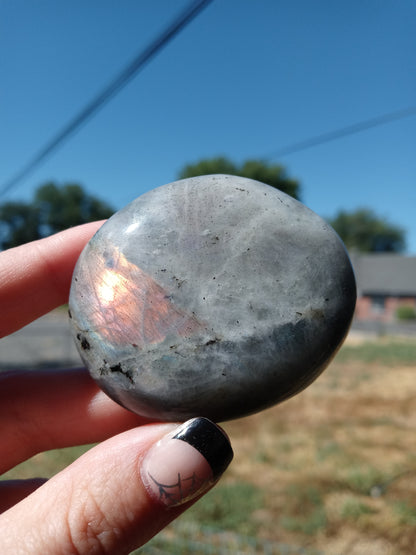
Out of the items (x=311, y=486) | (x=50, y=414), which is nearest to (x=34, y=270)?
(x=50, y=414)

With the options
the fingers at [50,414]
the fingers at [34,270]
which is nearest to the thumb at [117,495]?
the fingers at [50,414]

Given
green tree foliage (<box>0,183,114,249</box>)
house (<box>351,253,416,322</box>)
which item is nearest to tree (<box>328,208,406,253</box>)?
house (<box>351,253,416,322</box>)

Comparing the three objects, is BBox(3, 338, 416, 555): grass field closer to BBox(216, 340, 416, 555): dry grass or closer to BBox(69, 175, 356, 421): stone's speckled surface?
BBox(216, 340, 416, 555): dry grass

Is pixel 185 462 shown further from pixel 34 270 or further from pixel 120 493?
pixel 34 270

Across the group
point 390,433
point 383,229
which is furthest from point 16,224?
point 383,229

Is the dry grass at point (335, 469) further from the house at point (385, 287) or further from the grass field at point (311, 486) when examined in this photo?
the house at point (385, 287)
